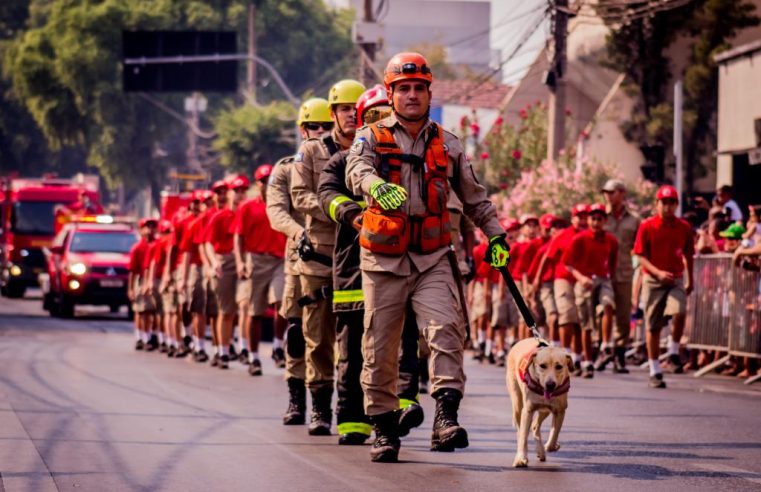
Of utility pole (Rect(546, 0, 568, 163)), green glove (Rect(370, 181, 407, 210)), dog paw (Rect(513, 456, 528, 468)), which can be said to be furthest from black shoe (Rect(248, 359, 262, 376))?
utility pole (Rect(546, 0, 568, 163))

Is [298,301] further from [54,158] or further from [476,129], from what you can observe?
[54,158]

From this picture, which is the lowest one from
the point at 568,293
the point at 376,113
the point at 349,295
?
the point at 568,293

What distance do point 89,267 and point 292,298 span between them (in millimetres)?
22406

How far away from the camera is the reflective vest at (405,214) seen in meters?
9.69

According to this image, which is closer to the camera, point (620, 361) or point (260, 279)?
point (260, 279)

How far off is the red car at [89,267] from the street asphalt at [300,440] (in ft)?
51.1

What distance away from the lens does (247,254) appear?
1822 centimetres

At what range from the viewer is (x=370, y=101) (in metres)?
10.9

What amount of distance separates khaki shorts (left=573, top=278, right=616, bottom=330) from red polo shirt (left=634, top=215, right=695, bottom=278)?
5.65ft

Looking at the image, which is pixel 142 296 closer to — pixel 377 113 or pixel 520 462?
pixel 377 113

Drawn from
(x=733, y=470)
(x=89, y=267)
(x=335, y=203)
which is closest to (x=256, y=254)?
(x=335, y=203)

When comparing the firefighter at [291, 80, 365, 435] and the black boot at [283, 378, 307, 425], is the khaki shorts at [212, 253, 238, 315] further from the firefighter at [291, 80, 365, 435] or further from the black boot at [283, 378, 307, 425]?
the firefighter at [291, 80, 365, 435]

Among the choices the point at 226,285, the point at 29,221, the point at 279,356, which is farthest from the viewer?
the point at 29,221

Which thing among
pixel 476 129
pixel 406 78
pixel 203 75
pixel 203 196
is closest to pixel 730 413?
pixel 406 78
